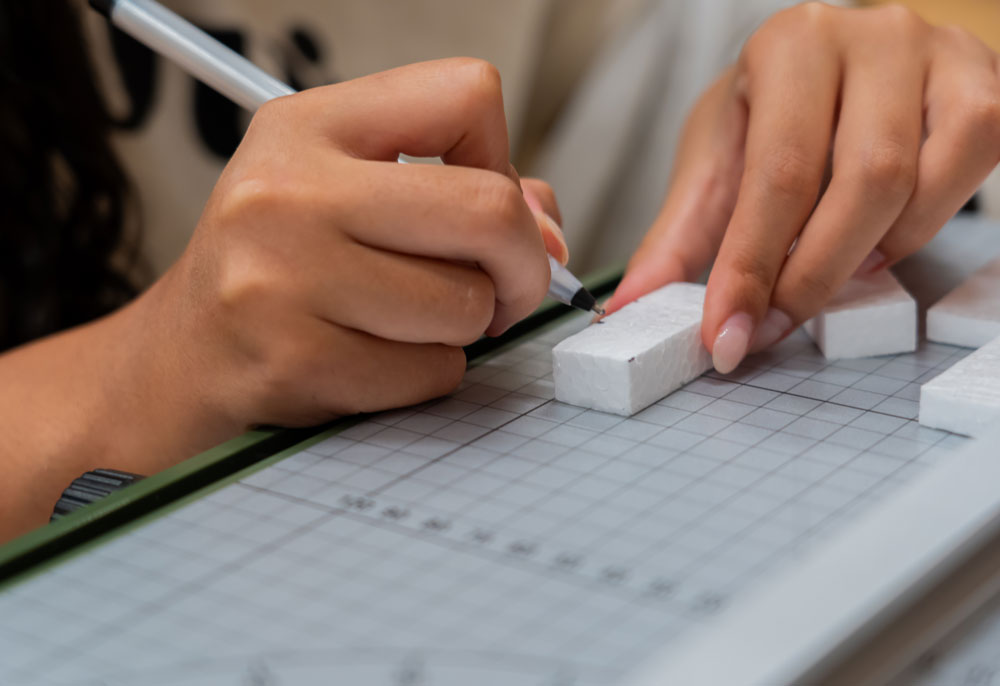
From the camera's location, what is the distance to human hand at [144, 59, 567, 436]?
1.90 feet

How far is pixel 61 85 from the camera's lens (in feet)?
4.06

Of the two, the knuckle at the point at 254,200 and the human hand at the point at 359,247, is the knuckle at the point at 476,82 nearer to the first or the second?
the human hand at the point at 359,247

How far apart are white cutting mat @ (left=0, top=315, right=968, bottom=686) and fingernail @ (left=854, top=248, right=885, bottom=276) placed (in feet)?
0.51

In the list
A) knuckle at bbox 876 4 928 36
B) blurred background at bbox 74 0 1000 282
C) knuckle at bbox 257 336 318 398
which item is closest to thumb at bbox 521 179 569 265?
knuckle at bbox 257 336 318 398

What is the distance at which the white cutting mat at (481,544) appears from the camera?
40cm

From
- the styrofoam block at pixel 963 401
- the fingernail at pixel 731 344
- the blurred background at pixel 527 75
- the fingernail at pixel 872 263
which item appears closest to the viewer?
the styrofoam block at pixel 963 401

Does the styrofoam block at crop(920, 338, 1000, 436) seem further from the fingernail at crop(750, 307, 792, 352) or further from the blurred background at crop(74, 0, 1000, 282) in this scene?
the blurred background at crop(74, 0, 1000, 282)

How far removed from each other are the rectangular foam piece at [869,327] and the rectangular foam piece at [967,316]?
0.03m

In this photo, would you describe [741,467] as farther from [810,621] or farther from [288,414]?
[288,414]

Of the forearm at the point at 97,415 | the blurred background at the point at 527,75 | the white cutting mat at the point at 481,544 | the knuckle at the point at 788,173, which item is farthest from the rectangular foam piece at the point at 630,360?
the blurred background at the point at 527,75

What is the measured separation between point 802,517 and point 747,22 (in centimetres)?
121

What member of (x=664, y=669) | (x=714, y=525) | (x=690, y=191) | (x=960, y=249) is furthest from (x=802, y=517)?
(x=960, y=249)

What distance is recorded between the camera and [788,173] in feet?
2.35

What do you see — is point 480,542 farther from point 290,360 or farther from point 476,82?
point 476,82
